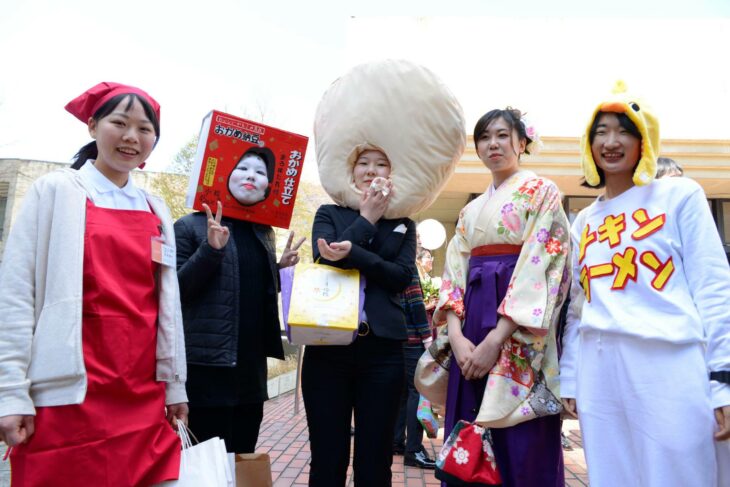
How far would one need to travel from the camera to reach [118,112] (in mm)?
1854

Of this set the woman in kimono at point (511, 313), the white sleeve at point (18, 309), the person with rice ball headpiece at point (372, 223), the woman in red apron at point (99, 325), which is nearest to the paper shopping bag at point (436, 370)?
the woman in kimono at point (511, 313)

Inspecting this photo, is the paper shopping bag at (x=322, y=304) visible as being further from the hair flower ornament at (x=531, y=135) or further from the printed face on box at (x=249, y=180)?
the hair flower ornament at (x=531, y=135)

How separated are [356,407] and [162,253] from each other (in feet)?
3.32

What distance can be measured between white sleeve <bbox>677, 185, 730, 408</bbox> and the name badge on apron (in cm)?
183

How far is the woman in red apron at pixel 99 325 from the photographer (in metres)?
1.55

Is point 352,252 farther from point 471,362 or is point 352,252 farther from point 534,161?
point 534,161

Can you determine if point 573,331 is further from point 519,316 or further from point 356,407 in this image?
point 356,407

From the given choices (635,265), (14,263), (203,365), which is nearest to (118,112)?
(14,263)

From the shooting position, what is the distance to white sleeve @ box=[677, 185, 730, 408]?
1670 millimetres

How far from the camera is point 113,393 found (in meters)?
1.68

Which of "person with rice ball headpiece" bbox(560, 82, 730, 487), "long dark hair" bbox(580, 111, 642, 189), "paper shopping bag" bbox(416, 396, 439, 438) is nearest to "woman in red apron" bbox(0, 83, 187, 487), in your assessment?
"person with rice ball headpiece" bbox(560, 82, 730, 487)

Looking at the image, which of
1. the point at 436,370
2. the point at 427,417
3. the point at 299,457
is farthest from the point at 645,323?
the point at 299,457

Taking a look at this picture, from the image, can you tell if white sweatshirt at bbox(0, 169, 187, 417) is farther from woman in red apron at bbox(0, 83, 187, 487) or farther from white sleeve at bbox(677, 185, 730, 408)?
white sleeve at bbox(677, 185, 730, 408)

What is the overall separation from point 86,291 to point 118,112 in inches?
25.3
